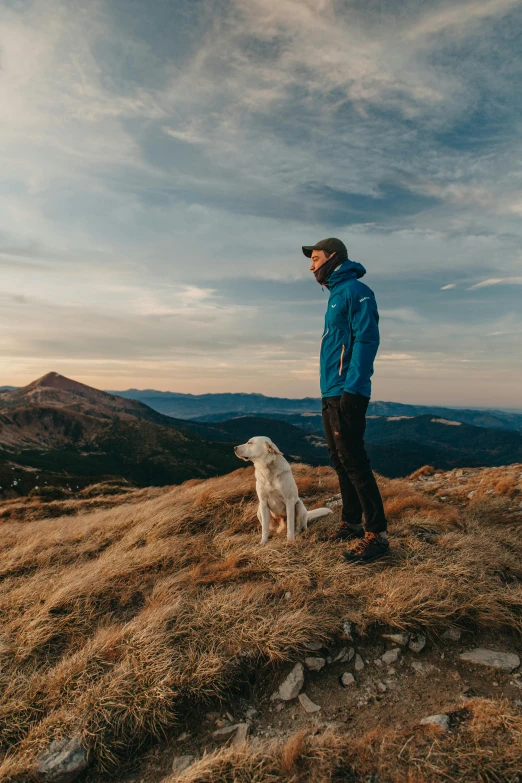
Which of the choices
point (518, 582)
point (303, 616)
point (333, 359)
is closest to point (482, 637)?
point (518, 582)

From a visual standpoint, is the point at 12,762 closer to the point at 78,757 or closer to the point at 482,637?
the point at 78,757

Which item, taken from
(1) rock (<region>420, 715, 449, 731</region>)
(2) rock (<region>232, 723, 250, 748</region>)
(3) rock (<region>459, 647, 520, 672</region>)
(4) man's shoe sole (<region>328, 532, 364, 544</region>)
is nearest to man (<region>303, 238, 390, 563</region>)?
(4) man's shoe sole (<region>328, 532, 364, 544</region>)

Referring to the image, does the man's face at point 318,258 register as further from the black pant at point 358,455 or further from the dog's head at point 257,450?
the dog's head at point 257,450

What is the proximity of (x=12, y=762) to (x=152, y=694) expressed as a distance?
40.5 inches

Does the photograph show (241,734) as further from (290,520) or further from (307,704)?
(290,520)

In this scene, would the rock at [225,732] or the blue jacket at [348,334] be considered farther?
the blue jacket at [348,334]

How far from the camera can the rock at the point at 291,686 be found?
10.9 feet

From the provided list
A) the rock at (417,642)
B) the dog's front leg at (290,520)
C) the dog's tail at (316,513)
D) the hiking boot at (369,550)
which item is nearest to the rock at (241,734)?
the rock at (417,642)

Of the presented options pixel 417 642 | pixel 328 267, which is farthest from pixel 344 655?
pixel 328 267

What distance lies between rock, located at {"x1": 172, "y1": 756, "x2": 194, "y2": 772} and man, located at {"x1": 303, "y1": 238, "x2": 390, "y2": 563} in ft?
9.53

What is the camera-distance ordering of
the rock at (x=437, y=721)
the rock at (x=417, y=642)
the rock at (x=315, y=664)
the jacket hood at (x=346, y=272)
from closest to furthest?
the rock at (x=437, y=721) < the rock at (x=315, y=664) < the rock at (x=417, y=642) < the jacket hood at (x=346, y=272)

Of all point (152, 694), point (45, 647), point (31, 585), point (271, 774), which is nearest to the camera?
point (271, 774)

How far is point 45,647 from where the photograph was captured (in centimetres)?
425

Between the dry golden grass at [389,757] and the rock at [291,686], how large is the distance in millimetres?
511
